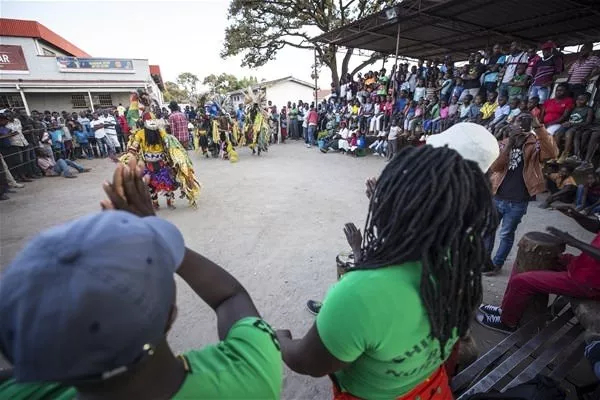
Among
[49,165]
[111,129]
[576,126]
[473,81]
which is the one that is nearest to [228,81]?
[111,129]

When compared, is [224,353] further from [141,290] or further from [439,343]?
[439,343]

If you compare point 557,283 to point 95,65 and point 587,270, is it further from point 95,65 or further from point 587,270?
point 95,65

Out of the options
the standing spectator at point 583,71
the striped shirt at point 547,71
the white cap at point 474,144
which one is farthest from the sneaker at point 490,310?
the striped shirt at point 547,71

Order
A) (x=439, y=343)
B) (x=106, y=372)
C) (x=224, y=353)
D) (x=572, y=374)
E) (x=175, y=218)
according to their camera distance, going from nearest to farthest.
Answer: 1. (x=106, y=372)
2. (x=224, y=353)
3. (x=439, y=343)
4. (x=572, y=374)
5. (x=175, y=218)

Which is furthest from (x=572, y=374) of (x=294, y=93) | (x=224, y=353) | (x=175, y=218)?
(x=294, y=93)

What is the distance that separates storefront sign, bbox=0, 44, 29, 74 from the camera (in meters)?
17.8

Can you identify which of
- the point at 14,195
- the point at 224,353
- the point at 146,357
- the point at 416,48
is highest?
the point at 416,48

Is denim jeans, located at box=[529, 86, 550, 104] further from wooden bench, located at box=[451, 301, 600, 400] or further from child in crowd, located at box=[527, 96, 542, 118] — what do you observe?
wooden bench, located at box=[451, 301, 600, 400]

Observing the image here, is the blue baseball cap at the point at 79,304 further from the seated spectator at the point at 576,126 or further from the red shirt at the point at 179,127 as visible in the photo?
the seated spectator at the point at 576,126

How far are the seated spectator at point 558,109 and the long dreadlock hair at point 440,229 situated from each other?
617 centimetres

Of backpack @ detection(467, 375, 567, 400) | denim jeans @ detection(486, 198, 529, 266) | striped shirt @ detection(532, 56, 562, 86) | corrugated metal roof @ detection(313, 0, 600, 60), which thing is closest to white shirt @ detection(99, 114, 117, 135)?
corrugated metal roof @ detection(313, 0, 600, 60)

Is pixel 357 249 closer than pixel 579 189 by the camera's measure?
Yes

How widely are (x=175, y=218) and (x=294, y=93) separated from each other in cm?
2452

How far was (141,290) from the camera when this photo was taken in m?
0.57
